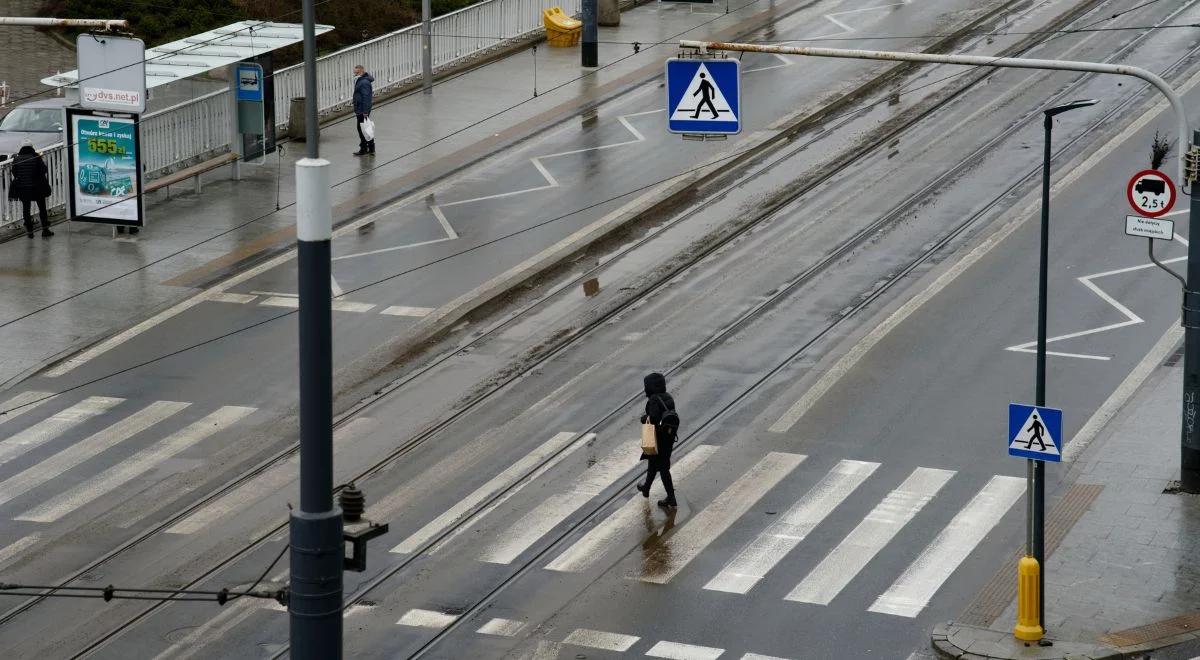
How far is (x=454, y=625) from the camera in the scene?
56.8 feet

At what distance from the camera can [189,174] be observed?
112ft

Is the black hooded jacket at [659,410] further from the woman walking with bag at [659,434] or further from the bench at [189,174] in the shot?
the bench at [189,174]

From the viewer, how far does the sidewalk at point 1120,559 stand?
16797 mm

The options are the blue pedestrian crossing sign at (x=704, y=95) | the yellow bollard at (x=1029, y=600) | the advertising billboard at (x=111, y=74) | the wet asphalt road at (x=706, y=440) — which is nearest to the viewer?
the yellow bollard at (x=1029, y=600)

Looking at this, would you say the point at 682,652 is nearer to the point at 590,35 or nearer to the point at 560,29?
the point at 590,35

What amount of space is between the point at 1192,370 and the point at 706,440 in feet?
18.3

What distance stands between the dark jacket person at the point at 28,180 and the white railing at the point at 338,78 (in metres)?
0.43

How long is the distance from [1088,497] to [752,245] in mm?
10968

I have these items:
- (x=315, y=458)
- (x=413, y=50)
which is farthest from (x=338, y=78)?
(x=315, y=458)

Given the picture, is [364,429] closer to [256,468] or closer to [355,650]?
[256,468]

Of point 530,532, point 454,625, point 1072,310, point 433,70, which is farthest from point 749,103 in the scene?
point 454,625

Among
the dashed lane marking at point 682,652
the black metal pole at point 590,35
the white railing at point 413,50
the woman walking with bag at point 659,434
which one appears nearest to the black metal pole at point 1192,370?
the woman walking with bag at point 659,434

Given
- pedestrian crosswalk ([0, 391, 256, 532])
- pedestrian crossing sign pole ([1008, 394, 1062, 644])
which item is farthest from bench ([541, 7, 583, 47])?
pedestrian crossing sign pole ([1008, 394, 1062, 644])

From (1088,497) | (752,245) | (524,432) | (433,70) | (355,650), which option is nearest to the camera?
(355,650)
